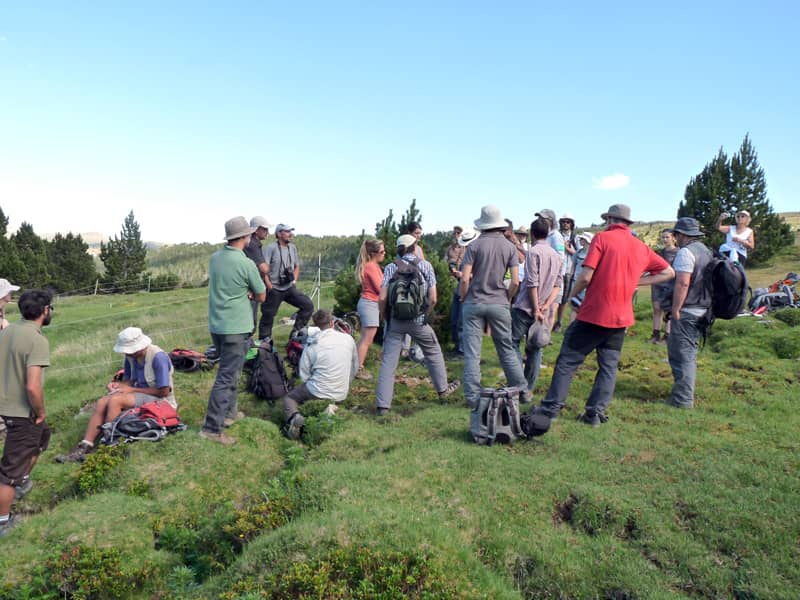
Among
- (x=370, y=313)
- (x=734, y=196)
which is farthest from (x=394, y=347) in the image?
(x=734, y=196)

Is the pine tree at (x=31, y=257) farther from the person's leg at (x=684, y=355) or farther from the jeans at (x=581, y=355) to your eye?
the person's leg at (x=684, y=355)

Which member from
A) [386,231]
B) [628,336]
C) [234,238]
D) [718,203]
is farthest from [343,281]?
[718,203]

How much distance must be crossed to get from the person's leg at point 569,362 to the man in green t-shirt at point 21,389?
5.11 metres

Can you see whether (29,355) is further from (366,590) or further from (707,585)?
(707,585)

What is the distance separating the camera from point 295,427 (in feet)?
22.6

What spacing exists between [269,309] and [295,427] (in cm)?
323

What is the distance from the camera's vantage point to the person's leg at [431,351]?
23.3 feet

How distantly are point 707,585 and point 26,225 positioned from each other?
174 feet

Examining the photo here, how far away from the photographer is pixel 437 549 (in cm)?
402

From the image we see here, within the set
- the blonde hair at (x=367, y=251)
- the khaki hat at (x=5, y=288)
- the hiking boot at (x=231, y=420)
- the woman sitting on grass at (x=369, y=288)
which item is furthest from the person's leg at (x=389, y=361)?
the khaki hat at (x=5, y=288)

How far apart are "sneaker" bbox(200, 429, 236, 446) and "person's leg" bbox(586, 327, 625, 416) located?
13.8ft

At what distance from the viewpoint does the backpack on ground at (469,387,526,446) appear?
5.77m

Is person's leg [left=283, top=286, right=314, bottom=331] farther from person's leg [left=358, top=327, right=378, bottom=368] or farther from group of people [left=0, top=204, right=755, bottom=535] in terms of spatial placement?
group of people [left=0, top=204, right=755, bottom=535]

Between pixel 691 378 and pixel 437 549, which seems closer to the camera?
pixel 437 549
